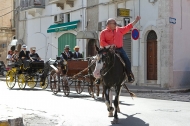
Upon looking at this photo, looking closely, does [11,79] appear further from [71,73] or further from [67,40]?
[67,40]

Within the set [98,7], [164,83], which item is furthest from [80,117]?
[98,7]

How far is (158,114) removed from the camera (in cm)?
878

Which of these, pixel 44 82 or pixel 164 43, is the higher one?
pixel 164 43

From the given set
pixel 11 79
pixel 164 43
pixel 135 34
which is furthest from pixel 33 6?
pixel 164 43

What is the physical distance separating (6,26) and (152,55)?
26.1 metres

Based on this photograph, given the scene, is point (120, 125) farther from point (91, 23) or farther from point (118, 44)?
point (91, 23)

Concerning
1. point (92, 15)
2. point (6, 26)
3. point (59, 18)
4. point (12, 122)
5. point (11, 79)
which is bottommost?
point (12, 122)

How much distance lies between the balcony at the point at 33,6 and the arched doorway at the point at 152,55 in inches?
507

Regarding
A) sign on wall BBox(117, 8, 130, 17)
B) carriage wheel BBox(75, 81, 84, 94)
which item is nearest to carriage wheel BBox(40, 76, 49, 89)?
carriage wheel BBox(75, 81, 84, 94)

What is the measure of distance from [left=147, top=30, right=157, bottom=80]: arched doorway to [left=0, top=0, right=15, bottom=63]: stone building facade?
24.2 meters

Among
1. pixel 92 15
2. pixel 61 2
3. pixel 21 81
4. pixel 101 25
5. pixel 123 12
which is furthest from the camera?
pixel 61 2

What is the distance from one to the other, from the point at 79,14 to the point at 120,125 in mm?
19271

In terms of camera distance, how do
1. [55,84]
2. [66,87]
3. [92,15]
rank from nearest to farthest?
[66,87], [55,84], [92,15]

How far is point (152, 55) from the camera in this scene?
20.4 meters
